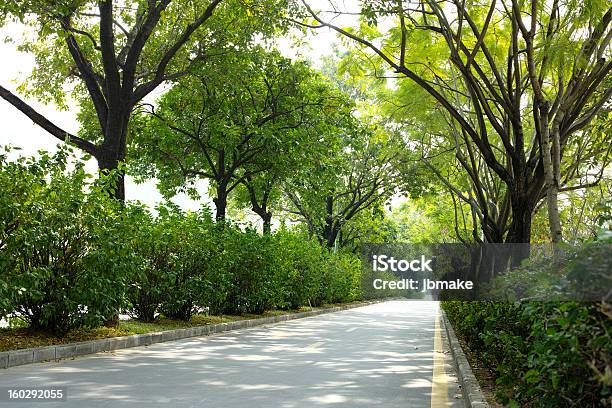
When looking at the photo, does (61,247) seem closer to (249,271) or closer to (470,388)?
(470,388)

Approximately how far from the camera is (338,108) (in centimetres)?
2375

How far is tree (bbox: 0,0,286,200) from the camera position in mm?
13767

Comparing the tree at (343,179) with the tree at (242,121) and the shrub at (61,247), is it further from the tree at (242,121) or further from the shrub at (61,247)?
the shrub at (61,247)

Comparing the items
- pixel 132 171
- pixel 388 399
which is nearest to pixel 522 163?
pixel 388 399

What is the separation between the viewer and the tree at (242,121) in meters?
22.2

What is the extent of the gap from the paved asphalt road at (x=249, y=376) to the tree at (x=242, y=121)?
9710 mm

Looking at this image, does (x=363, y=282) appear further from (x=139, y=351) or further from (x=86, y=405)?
(x=86, y=405)

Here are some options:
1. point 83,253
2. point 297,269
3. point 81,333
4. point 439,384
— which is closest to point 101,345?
point 81,333

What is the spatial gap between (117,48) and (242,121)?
15.2ft

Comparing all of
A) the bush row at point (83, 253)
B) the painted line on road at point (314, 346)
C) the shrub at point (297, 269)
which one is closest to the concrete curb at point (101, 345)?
the bush row at point (83, 253)

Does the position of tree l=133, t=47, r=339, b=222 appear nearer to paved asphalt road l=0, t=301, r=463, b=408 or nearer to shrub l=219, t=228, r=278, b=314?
shrub l=219, t=228, r=278, b=314

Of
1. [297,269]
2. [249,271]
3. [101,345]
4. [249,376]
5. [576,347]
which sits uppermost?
[297,269]

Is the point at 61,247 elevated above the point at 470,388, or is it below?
above

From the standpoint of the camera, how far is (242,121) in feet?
75.5
